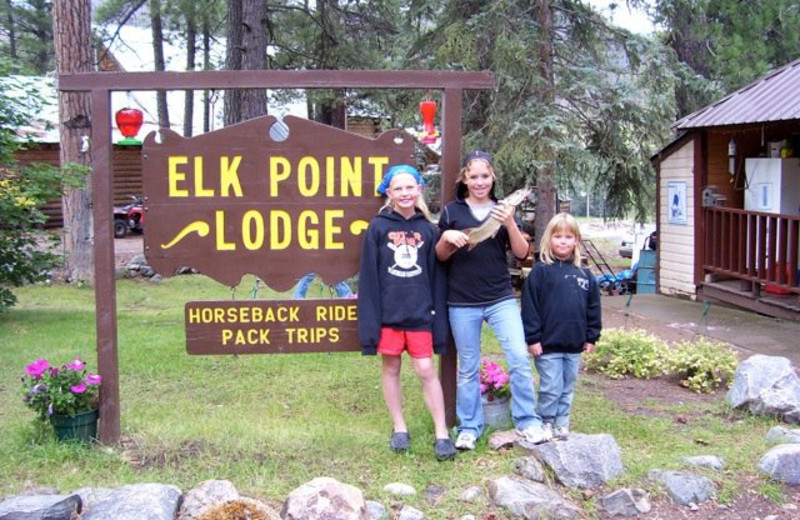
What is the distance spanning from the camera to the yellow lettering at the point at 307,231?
4.57 meters

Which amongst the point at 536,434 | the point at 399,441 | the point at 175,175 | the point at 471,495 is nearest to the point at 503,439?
the point at 536,434

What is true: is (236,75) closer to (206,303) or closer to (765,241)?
(206,303)

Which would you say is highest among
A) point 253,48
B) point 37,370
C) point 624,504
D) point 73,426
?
point 253,48

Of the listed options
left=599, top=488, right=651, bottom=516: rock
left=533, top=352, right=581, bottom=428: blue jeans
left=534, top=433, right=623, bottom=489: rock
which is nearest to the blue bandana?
left=533, top=352, right=581, bottom=428: blue jeans

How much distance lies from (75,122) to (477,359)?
9.38 meters

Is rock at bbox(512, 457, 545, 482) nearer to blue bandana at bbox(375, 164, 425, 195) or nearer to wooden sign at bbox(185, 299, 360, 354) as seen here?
wooden sign at bbox(185, 299, 360, 354)

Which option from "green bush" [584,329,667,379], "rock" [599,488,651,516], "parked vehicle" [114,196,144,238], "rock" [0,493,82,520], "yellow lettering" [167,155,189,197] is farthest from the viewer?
"parked vehicle" [114,196,144,238]

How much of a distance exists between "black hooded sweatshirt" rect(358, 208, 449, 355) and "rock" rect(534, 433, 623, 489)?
2.95 ft

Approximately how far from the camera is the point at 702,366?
605 centimetres

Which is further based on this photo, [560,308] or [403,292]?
[560,308]

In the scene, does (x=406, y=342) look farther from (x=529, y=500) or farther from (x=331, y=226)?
(x=529, y=500)

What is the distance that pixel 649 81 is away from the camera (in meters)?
11.3

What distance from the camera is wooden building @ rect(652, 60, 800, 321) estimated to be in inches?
358

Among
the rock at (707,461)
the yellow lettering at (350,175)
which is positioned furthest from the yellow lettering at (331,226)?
the rock at (707,461)
